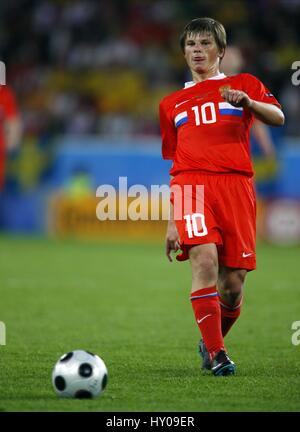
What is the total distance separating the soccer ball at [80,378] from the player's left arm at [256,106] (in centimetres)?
159

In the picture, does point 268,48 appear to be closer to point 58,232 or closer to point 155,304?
point 58,232

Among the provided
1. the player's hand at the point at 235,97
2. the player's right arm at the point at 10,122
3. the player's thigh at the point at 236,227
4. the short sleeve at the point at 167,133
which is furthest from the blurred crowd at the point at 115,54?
the player's hand at the point at 235,97

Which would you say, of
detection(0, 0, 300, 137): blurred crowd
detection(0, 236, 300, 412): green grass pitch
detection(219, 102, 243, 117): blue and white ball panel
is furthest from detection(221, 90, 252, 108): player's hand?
detection(0, 0, 300, 137): blurred crowd

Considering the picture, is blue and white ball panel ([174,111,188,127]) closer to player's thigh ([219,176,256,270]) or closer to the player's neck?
the player's neck

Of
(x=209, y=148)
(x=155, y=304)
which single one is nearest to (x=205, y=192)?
(x=209, y=148)

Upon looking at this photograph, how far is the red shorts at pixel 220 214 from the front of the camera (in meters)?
5.68

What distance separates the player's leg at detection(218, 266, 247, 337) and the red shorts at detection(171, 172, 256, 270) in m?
0.10

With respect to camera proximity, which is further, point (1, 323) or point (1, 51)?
point (1, 51)

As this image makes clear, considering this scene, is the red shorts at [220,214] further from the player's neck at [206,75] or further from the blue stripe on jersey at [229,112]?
the player's neck at [206,75]

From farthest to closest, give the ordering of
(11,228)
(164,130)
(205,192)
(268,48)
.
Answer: (268,48), (11,228), (164,130), (205,192)

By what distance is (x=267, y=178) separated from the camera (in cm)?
1688

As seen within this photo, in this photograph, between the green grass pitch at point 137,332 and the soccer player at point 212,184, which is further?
the soccer player at point 212,184

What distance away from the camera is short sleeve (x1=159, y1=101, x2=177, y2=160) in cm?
606
